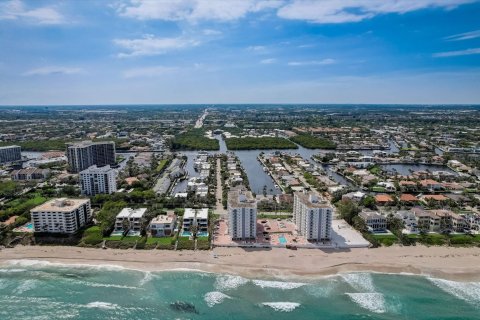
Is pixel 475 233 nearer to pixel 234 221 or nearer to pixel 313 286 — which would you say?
pixel 313 286

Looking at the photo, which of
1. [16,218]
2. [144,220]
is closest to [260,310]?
[144,220]

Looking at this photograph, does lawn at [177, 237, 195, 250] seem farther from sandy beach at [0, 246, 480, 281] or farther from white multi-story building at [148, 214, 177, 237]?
white multi-story building at [148, 214, 177, 237]

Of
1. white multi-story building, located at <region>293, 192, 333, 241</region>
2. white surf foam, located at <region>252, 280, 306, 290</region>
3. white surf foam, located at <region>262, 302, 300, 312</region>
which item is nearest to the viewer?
white surf foam, located at <region>262, 302, 300, 312</region>

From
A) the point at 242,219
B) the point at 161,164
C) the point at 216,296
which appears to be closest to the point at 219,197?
the point at 242,219

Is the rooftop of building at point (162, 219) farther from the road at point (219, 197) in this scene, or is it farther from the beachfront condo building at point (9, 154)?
the beachfront condo building at point (9, 154)

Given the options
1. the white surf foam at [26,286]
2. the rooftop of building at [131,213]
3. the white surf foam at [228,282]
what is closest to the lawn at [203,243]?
the white surf foam at [228,282]

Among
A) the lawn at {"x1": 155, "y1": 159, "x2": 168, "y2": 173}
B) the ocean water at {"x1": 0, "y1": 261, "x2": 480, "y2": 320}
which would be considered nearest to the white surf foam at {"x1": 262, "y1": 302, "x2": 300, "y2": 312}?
the ocean water at {"x1": 0, "y1": 261, "x2": 480, "y2": 320}

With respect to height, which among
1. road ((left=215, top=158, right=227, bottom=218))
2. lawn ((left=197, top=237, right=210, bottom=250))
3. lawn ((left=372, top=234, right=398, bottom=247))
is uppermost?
road ((left=215, top=158, right=227, bottom=218))
